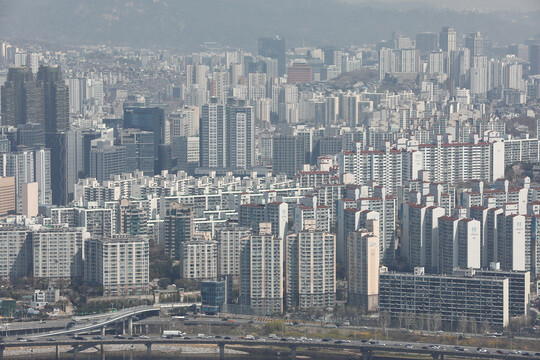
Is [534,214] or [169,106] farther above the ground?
[169,106]

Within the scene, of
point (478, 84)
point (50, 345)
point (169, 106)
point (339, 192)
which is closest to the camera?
point (50, 345)

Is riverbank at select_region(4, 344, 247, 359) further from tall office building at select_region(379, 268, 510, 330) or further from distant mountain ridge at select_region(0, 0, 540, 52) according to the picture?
distant mountain ridge at select_region(0, 0, 540, 52)

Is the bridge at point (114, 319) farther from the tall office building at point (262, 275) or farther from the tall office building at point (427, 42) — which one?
the tall office building at point (427, 42)

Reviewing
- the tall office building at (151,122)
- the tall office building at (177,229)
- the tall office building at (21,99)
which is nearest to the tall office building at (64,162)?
the tall office building at (21,99)

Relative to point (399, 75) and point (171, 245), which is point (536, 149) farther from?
point (399, 75)

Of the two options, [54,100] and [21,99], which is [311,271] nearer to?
[54,100]

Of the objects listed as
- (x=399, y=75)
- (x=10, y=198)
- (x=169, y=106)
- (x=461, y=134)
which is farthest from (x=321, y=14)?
(x=10, y=198)

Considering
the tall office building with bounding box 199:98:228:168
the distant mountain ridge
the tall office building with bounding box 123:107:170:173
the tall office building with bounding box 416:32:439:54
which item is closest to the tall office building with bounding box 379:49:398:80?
the tall office building with bounding box 416:32:439:54
